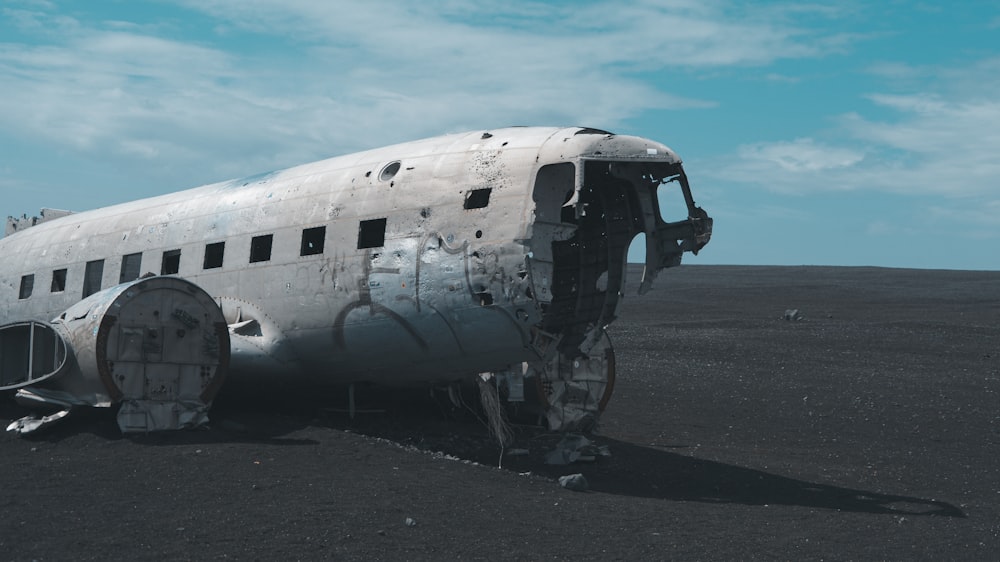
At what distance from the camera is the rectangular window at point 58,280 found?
2097 cm

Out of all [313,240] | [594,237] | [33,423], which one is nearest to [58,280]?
[33,423]

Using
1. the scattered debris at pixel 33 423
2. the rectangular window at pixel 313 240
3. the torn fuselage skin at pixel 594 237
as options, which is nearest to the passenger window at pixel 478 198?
the torn fuselage skin at pixel 594 237

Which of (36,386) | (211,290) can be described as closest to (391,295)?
(211,290)

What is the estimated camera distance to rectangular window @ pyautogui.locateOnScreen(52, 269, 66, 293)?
20969 mm

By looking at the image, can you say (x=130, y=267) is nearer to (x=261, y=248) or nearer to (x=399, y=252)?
(x=261, y=248)

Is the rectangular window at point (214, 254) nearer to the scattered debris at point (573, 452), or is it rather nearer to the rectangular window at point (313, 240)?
the rectangular window at point (313, 240)

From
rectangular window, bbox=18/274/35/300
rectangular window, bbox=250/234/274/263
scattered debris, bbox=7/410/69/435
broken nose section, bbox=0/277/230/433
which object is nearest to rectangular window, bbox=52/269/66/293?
rectangular window, bbox=18/274/35/300

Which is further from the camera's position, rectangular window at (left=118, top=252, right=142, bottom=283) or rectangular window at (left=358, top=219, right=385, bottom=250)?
rectangular window at (left=118, top=252, right=142, bottom=283)

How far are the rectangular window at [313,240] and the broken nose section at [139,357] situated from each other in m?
1.57

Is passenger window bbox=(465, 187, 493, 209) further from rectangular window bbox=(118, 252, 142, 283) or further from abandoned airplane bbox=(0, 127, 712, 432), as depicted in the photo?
rectangular window bbox=(118, 252, 142, 283)

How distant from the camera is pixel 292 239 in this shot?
1691 centimetres

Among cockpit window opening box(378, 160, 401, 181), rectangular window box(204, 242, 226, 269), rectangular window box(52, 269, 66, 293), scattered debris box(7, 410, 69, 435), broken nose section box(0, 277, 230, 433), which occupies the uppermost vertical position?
cockpit window opening box(378, 160, 401, 181)

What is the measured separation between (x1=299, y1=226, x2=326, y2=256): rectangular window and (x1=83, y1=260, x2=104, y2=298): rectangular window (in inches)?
208

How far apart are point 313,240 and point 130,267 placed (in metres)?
4.66
